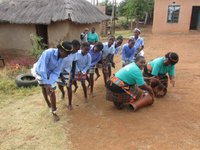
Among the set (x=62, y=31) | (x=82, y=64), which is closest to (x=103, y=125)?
(x=82, y=64)

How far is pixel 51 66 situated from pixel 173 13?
16.6m

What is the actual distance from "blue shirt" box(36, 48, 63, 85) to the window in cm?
1636

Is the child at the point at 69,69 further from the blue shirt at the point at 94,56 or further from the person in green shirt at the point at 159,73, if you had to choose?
the person in green shirt at the point at 159,73

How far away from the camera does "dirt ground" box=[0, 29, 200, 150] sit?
3752 millimetres

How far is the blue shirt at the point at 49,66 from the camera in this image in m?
4.09

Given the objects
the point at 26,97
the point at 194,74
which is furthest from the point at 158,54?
the point at 26,97

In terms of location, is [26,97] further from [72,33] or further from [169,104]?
[72,33]

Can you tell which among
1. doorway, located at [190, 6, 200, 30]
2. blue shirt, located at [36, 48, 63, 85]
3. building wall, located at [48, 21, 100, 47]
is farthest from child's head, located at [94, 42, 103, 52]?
doorway, located at [190, 6, 200, 30]

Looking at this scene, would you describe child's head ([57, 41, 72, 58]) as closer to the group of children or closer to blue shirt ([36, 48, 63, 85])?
the group of children

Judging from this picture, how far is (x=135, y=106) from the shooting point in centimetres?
471

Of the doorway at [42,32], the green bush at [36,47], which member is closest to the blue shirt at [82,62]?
the green bush at [36,47]

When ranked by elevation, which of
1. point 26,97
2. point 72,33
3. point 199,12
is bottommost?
point 26,97

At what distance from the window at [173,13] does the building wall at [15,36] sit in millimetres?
11370

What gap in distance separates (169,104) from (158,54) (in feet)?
22.2
